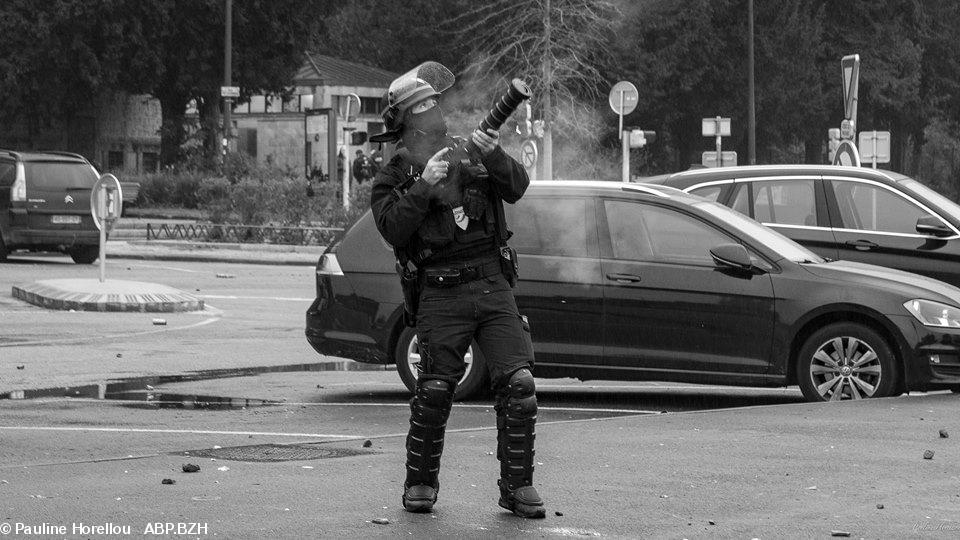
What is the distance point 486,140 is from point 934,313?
5.37m

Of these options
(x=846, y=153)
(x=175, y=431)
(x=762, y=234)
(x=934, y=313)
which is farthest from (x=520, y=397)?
(x=846, y=153)

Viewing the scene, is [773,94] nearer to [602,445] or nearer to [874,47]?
[874,47]

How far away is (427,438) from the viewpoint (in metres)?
6.60

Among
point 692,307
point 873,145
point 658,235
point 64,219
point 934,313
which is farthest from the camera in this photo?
point 873,145

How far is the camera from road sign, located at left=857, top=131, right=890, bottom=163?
3306 centimetres

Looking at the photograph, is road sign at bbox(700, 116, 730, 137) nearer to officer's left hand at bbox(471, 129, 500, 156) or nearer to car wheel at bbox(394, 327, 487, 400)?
car wheel at bbox(394, 327, 487, 400)

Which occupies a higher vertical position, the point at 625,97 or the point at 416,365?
the point at 625,97

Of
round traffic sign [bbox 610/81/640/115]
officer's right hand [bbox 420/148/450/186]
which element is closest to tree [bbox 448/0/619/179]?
round traffic sign [bbox 610/81/640/115]

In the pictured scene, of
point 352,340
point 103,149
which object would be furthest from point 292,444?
point 103,149

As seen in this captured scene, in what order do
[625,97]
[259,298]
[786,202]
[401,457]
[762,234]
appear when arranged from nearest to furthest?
[401,457] → [762,234] → [786,202] → [259,298] → [625,97]

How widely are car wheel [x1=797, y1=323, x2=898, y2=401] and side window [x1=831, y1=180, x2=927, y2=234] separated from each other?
9.85ft

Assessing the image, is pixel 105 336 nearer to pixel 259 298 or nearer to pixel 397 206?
pixel 259 298

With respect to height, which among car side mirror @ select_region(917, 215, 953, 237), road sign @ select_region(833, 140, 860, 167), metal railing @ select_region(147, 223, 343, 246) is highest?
road sign @ select_region(833, 140, 860, 167)

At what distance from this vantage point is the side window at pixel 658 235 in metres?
11.2
